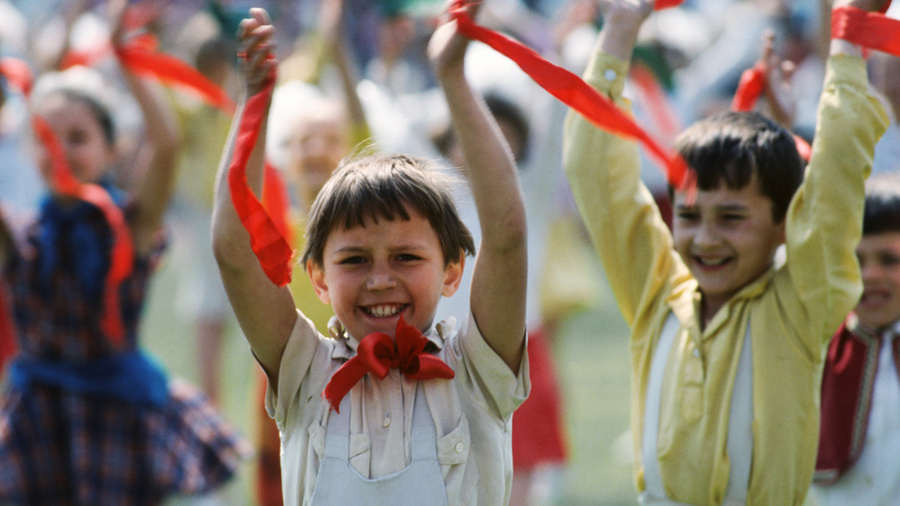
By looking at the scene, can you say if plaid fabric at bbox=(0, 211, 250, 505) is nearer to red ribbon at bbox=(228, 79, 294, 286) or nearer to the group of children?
the group of children

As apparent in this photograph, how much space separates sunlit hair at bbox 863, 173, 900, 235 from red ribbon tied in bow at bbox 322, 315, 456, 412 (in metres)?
1.43

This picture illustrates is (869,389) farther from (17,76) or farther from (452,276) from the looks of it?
(17,76)

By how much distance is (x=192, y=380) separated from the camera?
6.60 metres

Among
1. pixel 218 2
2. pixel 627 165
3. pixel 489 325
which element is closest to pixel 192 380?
pixel 218 2

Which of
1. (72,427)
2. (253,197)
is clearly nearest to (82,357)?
(72,427)

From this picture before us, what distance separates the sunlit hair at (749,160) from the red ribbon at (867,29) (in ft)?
0.90

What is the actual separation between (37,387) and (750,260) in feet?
8.15

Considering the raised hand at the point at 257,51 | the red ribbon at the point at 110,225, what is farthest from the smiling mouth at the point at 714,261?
the red ribbon at the point at 110,225

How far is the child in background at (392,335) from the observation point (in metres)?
1.92

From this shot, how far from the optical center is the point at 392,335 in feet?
6.75

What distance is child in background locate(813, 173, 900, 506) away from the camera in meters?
2.72

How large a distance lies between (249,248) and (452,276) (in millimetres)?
419

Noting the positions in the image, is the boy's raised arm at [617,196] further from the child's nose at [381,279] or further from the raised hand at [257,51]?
the raised hand at [257,51]

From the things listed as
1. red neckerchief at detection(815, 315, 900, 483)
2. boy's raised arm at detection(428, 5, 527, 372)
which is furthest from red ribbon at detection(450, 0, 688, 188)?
red neckerchief at detection(815, 315, 900, 483)
